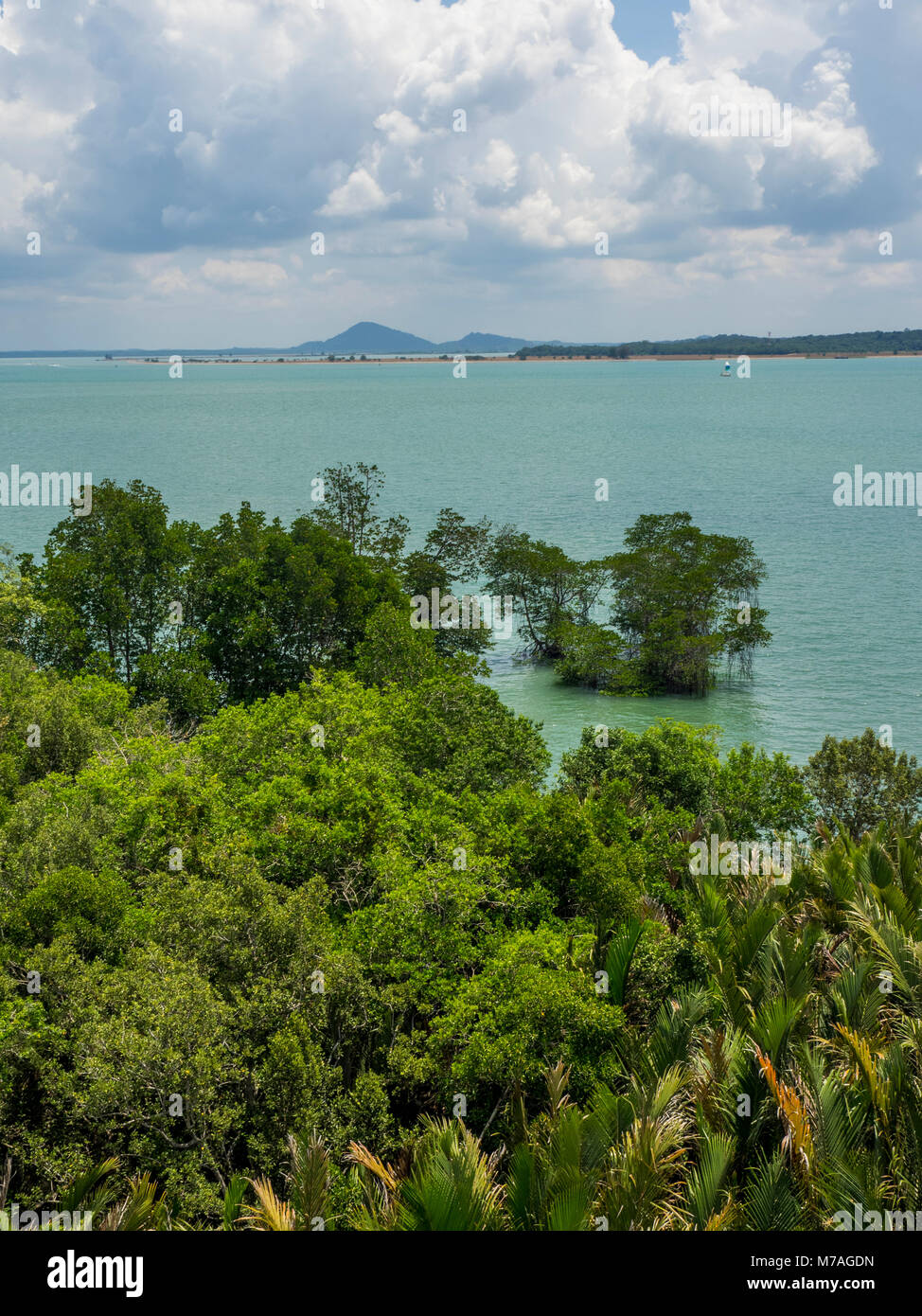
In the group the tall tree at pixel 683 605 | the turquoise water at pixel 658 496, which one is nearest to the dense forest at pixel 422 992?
the turquoise water at pixel 658 496

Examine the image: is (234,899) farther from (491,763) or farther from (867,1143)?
(491,763)

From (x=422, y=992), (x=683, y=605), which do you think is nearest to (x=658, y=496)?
(x=683, y=605)

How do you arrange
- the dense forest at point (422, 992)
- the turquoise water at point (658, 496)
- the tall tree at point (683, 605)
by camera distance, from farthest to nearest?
1. the tall tree at point (683, 605)
2. the turquoise water at point (658, 496)
3. the dense forest at point (422, 992)

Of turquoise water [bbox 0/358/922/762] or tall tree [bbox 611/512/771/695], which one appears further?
tall tree [bbox 611/512/771/695]

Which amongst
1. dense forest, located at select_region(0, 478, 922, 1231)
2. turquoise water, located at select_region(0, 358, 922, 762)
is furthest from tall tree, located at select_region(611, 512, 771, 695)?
dense forest, located at select_region(0, 478, 922, 1231)

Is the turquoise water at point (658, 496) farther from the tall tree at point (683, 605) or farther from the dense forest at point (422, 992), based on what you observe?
the dense forest at point (422, 992)

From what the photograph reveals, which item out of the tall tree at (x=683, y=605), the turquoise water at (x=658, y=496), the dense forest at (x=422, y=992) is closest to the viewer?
the dense forest at (x=422, y=992)

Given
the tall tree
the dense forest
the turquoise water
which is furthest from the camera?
the tall tree

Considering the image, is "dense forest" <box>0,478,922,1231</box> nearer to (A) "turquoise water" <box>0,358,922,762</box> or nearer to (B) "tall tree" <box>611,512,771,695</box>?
(A) "turquoise water" <box>0,358,922,762</box>

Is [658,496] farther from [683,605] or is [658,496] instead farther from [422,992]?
[422,992]

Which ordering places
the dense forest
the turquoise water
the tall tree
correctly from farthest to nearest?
the tall tree < the turquoise water < the dense forest
